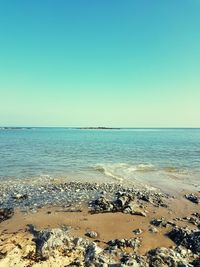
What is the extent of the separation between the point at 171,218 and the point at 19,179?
1587cm

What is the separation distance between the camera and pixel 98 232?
14070 mm

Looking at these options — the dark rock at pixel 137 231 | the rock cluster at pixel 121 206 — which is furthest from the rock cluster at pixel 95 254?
the rock cluster at pixel 121 206

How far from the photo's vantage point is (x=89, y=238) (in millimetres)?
13398

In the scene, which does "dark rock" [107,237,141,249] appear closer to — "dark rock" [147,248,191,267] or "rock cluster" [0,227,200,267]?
"rock cluster" [0,227,200,267]

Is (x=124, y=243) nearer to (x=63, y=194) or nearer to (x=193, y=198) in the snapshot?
(x=63, y=194)

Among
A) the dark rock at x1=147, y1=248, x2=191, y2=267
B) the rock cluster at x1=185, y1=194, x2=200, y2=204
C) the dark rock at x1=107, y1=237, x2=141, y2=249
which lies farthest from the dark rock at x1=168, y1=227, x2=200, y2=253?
the rock cluster at x1=185, y1=194, x2=200, y2=204

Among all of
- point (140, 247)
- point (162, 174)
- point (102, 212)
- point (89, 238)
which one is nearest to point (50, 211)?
point (102, 212)

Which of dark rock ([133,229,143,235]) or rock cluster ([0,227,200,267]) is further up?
rock cluster ([0,227,200,267])

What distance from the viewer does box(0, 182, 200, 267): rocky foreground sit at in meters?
10.9

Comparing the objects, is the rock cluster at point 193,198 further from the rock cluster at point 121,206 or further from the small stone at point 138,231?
the small stone at point 138,231

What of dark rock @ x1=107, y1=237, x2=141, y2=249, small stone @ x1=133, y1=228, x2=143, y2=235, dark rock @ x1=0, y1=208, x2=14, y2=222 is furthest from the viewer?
dark rock @ x1=0, y1=208, x2=14, y2=222

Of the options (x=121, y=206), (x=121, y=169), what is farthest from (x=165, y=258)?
(x=121, y=169)

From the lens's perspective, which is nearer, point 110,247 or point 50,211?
point 110,247

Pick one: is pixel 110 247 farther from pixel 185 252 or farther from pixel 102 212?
pixel 102 212
